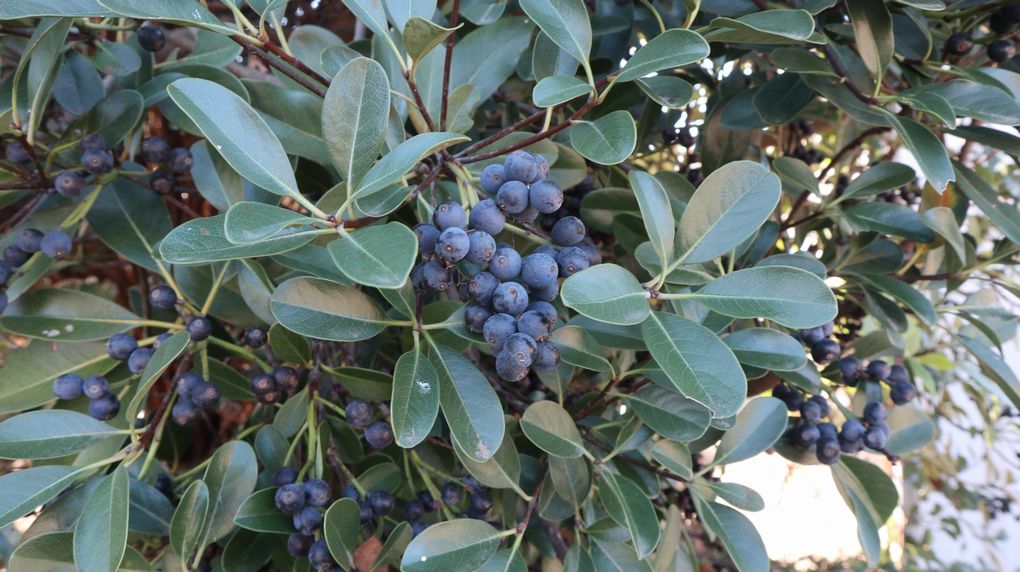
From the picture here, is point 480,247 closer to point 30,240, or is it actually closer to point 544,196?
point 544,196

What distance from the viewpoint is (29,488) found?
Answer: 66 centimetres

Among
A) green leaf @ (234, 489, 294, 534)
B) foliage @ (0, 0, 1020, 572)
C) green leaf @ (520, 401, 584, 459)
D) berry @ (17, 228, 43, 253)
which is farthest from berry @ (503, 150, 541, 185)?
berry @ (17, 228, 43, 253)

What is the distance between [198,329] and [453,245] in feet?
1.37

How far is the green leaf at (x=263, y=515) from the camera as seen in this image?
0.70m

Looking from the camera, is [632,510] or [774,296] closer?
[774,296]

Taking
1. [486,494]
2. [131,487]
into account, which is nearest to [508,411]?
[486,494]

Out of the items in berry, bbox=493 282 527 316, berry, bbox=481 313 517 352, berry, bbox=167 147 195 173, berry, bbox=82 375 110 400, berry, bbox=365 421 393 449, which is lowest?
berry, bbox=365 421 393 449

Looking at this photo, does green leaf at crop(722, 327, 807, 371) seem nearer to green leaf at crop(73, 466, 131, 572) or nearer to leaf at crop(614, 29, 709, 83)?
leaf at crop(614, 29, 709, 83)

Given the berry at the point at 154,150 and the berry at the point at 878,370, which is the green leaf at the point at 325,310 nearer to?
the berry at the point at 154,150

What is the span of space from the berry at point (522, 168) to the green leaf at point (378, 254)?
0.15m

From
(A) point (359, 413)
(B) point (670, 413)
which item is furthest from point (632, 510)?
(A) point (359, 413)

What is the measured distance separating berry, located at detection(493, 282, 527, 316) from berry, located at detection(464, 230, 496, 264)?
0.03m

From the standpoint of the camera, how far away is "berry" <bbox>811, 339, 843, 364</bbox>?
0.91 m

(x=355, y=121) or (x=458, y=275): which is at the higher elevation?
(x=355, y=121)
